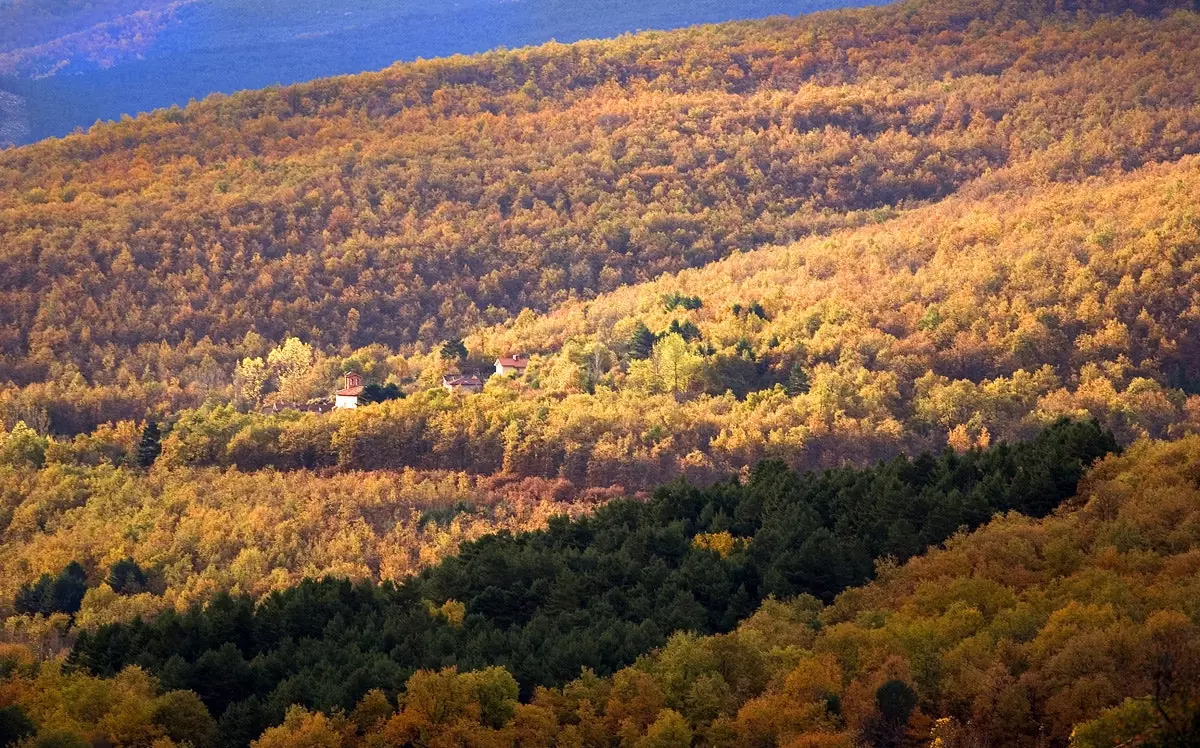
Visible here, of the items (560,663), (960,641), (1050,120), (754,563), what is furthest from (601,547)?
(1050,120)

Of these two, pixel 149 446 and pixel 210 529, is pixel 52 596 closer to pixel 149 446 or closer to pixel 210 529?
pixel 210 529

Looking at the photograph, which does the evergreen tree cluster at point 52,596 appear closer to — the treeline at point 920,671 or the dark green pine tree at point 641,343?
the treeline at point 920,671

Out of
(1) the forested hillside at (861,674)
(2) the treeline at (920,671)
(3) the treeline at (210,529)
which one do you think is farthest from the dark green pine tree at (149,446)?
(2) the treeline at (920,671)

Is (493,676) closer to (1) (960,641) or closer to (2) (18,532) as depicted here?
(1) (960,641)

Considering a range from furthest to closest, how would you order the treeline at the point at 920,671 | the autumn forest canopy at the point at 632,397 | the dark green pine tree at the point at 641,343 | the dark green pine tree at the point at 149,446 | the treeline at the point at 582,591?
the dark green pine tree at the point at 641,343 → the dark green pine tree at the point at 149,446 → the treeline at the point at 582,591 → the autumn forest canopy at the point at 632,397 → the treeline at the point at 920,671

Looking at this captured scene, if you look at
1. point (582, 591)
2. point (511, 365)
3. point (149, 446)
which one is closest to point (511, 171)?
point (511, 365)

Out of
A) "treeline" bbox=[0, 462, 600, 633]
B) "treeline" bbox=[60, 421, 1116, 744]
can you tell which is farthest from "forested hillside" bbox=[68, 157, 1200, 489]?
"treeline" bbox=[60, 421, 1116, 744]

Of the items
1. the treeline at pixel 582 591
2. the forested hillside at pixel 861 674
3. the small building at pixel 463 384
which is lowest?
the small building at pixel 463 384

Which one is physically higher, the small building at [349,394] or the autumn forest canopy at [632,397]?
the autumn forest canopy at [632,397]
